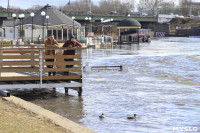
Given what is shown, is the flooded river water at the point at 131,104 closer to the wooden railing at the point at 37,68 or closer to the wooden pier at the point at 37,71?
the wooden pier at the point at 37,71

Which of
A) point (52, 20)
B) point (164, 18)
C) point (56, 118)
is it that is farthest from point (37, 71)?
point (164, 18)

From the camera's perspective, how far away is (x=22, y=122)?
1121 centimetres

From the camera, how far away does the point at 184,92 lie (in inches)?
826

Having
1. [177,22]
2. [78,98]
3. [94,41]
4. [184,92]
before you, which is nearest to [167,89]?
[184,92]

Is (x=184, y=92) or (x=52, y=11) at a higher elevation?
(x=52, y=11)

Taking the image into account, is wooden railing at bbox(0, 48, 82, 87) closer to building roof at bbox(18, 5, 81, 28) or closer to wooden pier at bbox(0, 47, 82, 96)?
wooden pier at bbox(0, 47, 82, 96)

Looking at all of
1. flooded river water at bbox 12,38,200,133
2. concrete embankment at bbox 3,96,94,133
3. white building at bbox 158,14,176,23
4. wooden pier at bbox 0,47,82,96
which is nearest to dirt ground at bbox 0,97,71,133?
concrete embankment at bbox 3,96,94,133

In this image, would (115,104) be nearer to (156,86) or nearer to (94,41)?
(156,86)

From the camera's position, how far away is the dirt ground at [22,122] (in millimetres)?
10211

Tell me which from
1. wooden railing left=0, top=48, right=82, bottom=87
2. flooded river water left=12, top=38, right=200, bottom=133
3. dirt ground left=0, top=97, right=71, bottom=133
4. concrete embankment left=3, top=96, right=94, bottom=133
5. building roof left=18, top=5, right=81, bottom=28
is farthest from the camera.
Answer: building roof left=18, top=5, right=81, bottom=28

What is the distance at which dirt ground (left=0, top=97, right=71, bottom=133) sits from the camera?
10.2 m

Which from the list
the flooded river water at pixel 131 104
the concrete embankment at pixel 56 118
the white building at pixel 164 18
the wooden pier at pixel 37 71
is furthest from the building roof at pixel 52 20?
the white building at pixel 164 18

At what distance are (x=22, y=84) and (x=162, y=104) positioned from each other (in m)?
5.00

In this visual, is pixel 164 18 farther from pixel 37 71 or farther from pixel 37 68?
pixel 37 71
